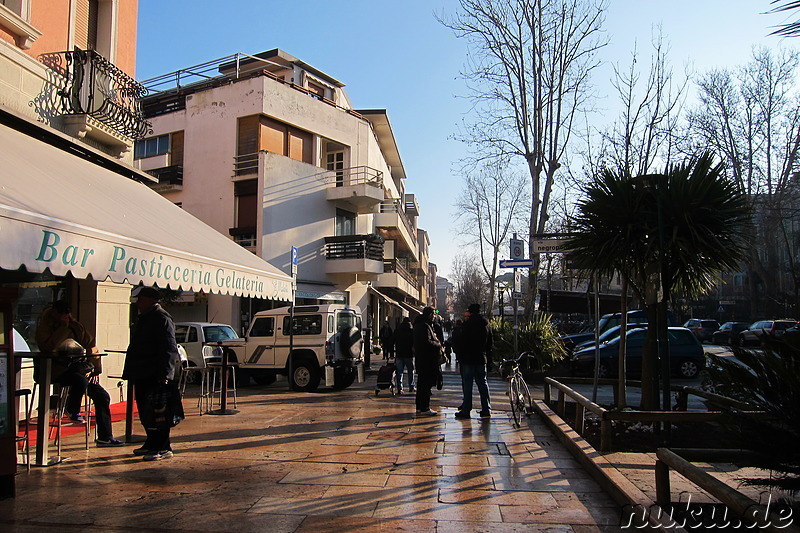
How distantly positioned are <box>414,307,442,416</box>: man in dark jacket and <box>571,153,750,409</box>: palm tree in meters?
2.87

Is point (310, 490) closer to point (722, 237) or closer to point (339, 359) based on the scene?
point (722, 237)

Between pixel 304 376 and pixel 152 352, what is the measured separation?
6.82 metres

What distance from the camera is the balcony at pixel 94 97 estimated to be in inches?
349

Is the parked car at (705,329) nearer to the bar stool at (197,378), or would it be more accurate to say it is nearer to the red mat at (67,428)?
the bar stool at (197,378)

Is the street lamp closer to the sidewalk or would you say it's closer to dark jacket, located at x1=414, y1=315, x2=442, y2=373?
the sidewalk

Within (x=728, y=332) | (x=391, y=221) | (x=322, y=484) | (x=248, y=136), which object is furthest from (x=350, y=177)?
(x=728, y=332)

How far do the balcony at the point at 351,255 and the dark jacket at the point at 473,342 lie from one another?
1679cm

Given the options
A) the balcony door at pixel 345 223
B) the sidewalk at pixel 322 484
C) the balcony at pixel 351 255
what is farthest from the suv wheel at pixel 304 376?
the balcony door at pixel 345 223

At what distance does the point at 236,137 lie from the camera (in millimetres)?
24297

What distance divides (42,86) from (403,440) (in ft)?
23.6

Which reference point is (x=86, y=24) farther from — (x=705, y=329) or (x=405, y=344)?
(x=705, y=329)

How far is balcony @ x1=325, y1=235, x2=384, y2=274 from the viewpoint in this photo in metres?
25.7

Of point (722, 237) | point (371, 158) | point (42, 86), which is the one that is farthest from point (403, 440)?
point (371, 158)

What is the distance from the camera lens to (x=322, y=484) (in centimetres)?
528
